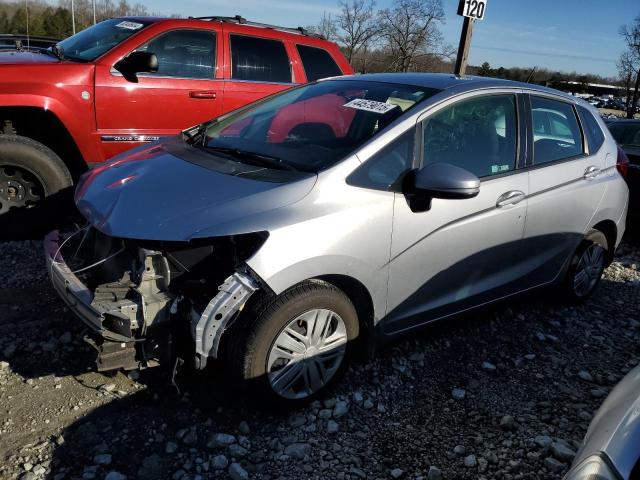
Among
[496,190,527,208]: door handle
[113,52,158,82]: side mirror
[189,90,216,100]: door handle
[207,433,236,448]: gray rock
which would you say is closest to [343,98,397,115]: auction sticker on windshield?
[496,190,527,208]: door handle

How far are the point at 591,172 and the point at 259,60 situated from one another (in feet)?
11.3

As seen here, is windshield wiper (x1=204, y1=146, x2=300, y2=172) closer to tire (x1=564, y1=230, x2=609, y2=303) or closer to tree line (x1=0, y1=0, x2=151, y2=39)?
tire (x1=564, y1=230, x2=609, y2=303)

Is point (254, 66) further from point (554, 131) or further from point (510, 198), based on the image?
point (510, 198)

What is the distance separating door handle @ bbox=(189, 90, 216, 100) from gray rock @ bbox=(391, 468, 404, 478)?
3.98m

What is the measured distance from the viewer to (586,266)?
4293 mm

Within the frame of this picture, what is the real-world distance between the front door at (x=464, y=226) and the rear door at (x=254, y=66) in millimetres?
Result: 2904

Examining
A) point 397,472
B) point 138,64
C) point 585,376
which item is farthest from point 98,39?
point 585,376

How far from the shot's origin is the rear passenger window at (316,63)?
608 centimetres

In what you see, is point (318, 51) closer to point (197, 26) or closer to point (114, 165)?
point (197, 26)

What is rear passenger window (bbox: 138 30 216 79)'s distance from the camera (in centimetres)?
519

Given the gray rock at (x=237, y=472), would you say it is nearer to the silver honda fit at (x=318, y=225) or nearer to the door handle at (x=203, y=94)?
the silver honda fit at (x=318, y=225)

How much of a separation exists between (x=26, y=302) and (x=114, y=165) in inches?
47.6

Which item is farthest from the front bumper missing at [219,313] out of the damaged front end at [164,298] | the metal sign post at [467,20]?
the metal sign post at [467,20]

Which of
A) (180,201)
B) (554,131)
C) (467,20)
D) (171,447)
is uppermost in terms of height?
(467,20)
